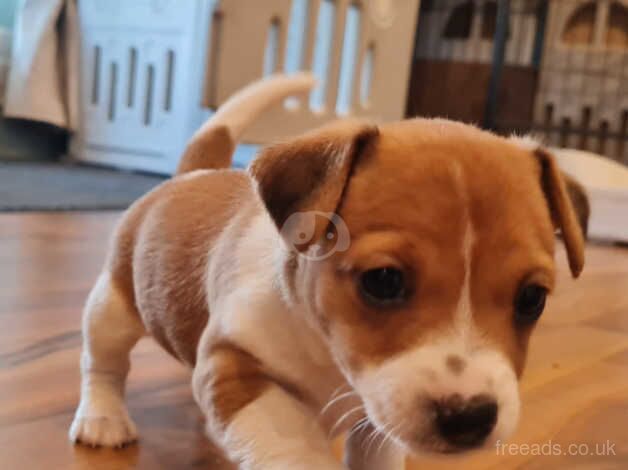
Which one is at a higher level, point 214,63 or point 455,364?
point 214,63

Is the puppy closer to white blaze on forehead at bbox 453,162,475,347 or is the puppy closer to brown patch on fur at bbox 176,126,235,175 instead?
white blaze on forehead at bbox 453,162,475,347

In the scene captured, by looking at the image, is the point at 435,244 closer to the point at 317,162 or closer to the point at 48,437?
the point at 317,162

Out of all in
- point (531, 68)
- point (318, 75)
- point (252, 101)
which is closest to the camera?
point (252, 101)

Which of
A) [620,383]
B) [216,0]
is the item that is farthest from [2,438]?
[216,0]

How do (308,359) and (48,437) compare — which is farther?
(48,437)

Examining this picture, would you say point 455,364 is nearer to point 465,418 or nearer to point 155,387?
point 465,418

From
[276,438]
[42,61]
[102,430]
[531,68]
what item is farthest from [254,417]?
[531,68]

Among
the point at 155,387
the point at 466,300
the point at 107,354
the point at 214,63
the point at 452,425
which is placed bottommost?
the point at 155,387

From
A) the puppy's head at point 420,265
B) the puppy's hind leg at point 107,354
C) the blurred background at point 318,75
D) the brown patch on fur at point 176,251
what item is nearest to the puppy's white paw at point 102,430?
the puppy's hind leg at point 107,354
